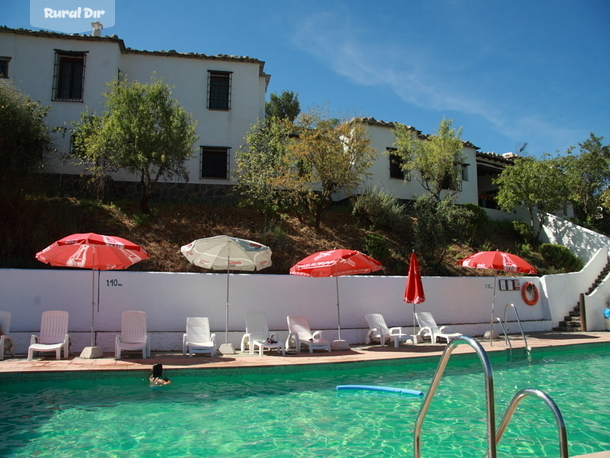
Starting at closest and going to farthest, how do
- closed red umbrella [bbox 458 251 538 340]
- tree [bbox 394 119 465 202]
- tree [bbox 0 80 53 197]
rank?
closed red umbrella [bbox 458 251 538 340]
tree [bbox 0 80 53 197]
tree [bbox 394 119 465 202]

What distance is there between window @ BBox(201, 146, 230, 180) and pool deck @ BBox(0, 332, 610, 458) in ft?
33.2

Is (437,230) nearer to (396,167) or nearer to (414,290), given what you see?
(414,290)

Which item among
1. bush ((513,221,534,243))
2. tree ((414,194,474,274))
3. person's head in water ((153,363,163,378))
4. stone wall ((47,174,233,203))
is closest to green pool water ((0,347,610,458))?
person's head in water ((153,363,163,378))

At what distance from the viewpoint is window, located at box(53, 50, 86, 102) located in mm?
18870

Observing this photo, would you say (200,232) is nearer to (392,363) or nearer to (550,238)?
(392,363)

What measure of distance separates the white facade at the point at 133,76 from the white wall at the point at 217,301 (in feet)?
27.5

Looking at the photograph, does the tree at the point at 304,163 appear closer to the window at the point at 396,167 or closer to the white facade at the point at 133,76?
the white facade at the point at 133,76

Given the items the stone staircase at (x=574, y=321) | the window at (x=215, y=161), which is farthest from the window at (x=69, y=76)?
the stone staircase at (x=574, y=321)

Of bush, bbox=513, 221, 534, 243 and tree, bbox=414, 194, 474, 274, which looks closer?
tree, bbox=414, 194, 474, 274

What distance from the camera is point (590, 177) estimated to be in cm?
2473

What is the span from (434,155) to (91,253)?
15.1m

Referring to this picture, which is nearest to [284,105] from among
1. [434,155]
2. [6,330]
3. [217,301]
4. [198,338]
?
[434,155]

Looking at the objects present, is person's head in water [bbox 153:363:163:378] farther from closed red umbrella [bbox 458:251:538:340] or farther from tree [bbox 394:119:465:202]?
tree [bbox 394:119:465:202]

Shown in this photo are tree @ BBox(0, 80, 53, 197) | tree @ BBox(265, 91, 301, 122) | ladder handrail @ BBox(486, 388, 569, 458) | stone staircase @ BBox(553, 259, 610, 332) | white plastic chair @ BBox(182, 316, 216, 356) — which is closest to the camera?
ladder handrail @ BBox(486, 388, 569, 458)
